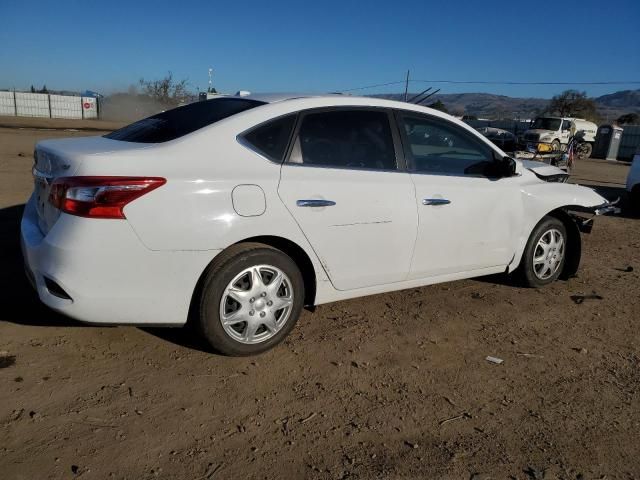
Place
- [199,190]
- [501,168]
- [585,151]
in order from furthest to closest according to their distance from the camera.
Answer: [585,151], [501,168], [199,190]

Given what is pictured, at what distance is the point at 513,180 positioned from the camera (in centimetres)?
460

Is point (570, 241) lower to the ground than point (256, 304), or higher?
higher

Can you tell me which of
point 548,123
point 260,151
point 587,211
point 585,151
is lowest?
point 585,151

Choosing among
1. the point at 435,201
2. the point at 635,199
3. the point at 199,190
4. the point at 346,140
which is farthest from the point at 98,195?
the point at 635,199

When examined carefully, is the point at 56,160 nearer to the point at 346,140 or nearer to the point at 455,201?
the point at 346,140

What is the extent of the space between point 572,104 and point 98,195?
77.1m

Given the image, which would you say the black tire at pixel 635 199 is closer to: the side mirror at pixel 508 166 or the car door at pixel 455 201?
the car door at pixel 455 201

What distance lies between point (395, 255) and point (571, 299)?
7.13 ft

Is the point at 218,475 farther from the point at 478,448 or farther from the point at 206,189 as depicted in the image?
the point at 206,189

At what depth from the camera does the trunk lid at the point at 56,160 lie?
9.84 feet

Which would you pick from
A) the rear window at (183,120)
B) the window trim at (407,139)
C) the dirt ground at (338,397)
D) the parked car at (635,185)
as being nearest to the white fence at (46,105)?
the parked car at (635,185)

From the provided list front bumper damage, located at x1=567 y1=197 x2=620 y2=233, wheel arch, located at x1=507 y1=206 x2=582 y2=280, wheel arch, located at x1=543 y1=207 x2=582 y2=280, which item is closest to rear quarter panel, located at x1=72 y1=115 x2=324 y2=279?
wheel arch, located at x1=507 y1=206 x2=582 y2=280

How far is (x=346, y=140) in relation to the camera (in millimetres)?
3764

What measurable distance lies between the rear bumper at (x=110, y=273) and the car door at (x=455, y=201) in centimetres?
172
